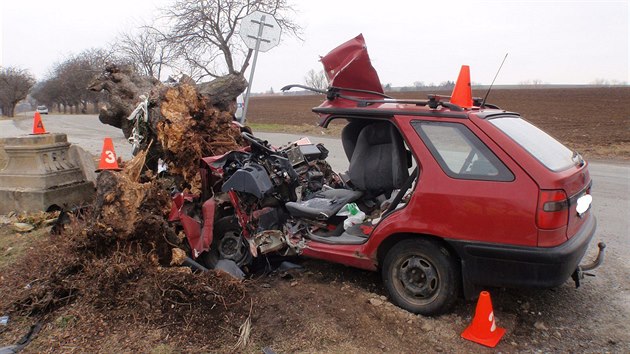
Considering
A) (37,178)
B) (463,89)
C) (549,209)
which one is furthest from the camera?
(37,178)

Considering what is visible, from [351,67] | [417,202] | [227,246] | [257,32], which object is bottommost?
[227,246]

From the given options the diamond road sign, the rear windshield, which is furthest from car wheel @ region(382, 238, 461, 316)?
the diamond road sign

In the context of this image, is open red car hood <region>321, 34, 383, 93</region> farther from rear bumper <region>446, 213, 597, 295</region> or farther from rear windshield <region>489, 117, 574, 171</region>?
rear bumper <region>446, 213, 597, 295</region>

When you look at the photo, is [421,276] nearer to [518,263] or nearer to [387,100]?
[518,263]

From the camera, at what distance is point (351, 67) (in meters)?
4.14

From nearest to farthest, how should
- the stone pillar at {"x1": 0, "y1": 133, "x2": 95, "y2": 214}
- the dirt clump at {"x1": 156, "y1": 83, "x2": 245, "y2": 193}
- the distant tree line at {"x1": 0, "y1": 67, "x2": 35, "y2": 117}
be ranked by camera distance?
the dirt clump at {"x1": 156, "y1": 83, "x2": 245, "y2": 193} → the stone pillar at {"x1": 0, "y1": 133, "x2": 95, "y2": 214} → the distant tree line at {"x1": 0, "y1": 67, "x2": 35, "y2": 117}

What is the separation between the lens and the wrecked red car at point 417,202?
321 cm

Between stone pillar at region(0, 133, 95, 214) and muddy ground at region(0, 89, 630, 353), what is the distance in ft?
6.99

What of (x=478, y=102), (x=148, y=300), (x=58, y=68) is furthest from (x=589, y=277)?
(x=58, y=68)

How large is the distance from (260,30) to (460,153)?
4.95 meters

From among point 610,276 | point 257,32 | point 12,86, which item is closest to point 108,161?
point 257,32

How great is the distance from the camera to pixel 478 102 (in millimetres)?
4324

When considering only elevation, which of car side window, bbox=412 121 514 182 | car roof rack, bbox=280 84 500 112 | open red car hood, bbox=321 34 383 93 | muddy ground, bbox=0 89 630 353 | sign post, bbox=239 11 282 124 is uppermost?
sign post, bbox=239 11 282 124

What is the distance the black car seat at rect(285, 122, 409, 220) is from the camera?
441cm
